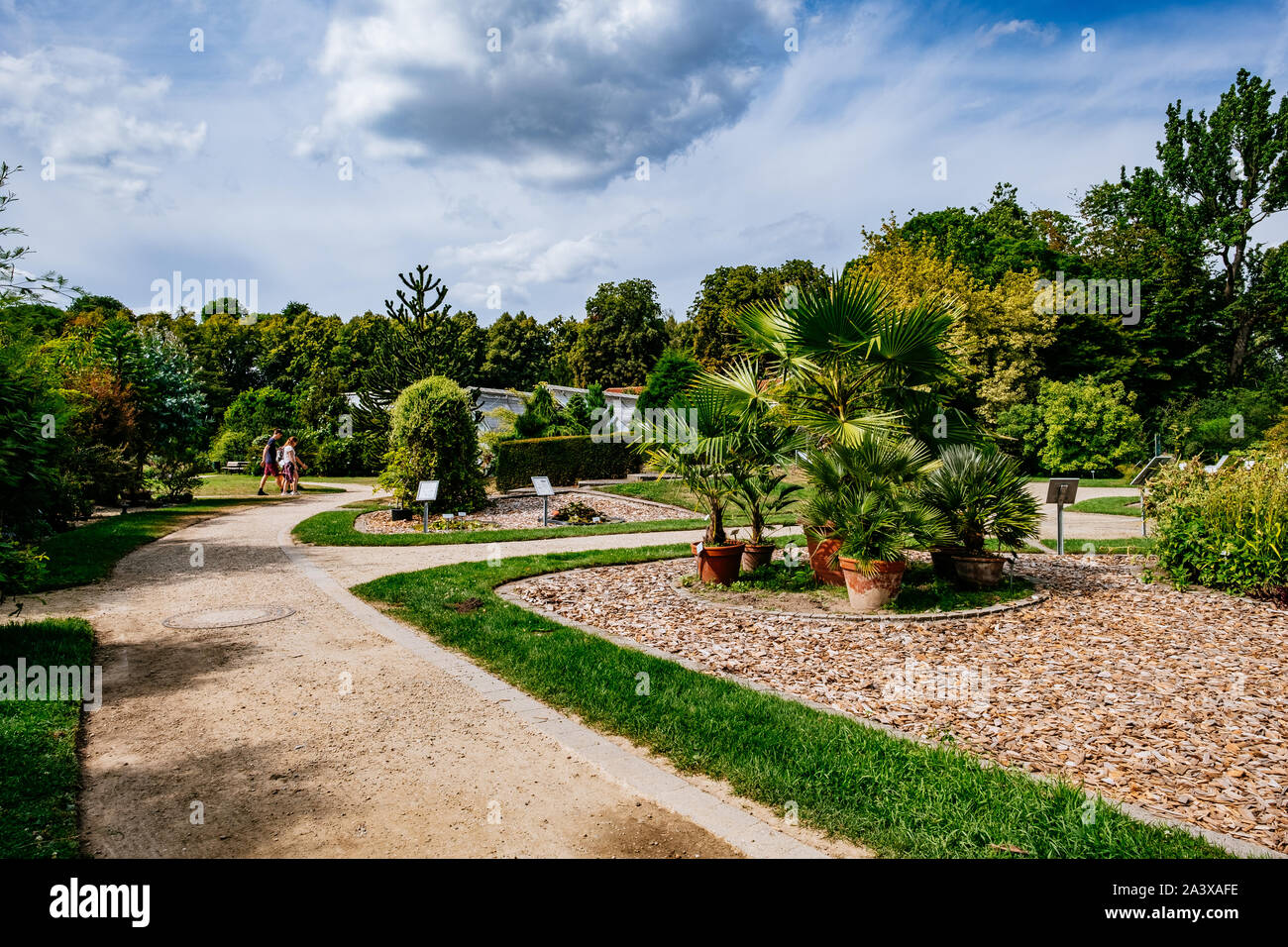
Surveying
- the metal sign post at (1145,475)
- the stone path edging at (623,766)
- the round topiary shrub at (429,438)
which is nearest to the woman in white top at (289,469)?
the round topiary shrub at (429,438)

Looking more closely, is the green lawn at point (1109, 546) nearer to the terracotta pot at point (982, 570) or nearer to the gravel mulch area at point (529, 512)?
the terracotta pot at point (982, 570)

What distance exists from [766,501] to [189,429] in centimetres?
1691

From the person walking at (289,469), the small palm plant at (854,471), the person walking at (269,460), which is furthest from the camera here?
the person walking at (269,460)

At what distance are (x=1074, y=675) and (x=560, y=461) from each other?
1825 cm

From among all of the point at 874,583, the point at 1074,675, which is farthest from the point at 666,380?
the point at 1074,675

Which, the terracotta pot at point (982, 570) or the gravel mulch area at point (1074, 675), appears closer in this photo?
the gravel mulch area at point (1074, 675)

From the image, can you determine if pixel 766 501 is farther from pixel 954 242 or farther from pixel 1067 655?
pixel 954 242

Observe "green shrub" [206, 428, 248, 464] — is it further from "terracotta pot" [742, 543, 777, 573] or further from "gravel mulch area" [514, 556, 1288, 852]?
"terracotta pot" [742, 543, 777, 573]

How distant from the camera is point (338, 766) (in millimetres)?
3938

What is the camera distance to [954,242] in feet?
129

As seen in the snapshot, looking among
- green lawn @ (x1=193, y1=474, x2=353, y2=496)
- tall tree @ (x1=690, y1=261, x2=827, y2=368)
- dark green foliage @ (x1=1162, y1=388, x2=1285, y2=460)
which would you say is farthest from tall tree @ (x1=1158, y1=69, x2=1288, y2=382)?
green lawn @ (x1=193, y1=474, x2=353, y2=496)

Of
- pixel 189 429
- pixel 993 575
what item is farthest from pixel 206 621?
pixel 189 429

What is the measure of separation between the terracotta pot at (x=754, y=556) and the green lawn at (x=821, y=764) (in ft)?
10.2

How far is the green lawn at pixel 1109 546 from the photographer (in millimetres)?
11195
